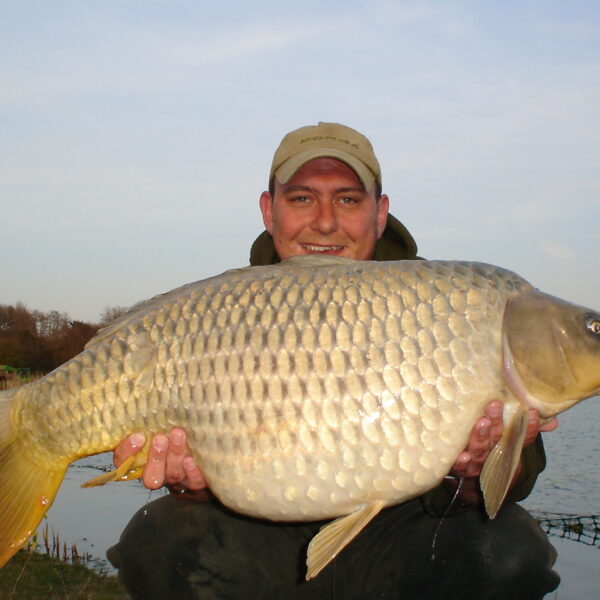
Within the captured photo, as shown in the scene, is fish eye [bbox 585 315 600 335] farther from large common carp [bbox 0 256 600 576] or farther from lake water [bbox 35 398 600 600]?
lake water [bbox 35 398 600 600]

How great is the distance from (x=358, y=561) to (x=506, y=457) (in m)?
0.77

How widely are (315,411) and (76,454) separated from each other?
28.2 inches

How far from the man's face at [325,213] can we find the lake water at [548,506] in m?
2.93

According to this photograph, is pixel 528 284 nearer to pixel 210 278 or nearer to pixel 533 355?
pixel 533 355

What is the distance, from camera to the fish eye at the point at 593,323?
2014mm

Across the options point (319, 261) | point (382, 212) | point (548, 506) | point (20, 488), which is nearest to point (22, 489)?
point (20, 488)

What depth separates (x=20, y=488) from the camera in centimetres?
215

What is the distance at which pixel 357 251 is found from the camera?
10.4 ft

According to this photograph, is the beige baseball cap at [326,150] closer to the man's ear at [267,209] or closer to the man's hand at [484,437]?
the man's ear at [267,209]

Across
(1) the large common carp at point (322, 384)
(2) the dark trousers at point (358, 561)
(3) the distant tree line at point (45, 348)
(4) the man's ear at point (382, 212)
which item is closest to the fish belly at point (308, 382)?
(1) the large common carp at point (322, 384)

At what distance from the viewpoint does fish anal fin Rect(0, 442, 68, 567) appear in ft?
7.01

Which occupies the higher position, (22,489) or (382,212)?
(382,212)

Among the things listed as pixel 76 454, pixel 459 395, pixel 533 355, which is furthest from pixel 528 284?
pixel 76 454

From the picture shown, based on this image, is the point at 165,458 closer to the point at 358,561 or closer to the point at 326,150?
the point at 358,561
